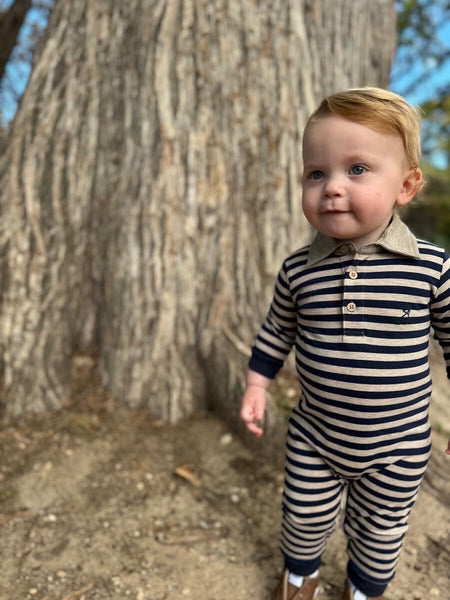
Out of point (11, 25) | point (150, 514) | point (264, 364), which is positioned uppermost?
point (11, 25)

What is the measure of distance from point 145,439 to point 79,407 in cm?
45

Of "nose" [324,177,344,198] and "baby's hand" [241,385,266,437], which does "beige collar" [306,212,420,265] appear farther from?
"baby's hand" [241,385,266,437]

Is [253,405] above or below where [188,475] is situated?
above

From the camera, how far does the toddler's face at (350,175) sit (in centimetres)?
148

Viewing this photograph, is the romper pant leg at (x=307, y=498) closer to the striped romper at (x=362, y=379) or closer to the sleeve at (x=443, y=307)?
the striped romper at (x=362, y=379)

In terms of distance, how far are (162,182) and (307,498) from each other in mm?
1777

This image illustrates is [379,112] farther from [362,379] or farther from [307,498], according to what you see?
[307,498]

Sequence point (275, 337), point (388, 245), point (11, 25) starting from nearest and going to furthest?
point (388, 245), point (275, 337), point (11, 25)

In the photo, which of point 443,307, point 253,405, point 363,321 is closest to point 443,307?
point 443,307

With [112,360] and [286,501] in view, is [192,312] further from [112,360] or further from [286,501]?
[286,501]

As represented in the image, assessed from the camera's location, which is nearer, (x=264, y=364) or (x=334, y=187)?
A: (x=334, y=187)

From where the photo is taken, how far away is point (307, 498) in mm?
1822

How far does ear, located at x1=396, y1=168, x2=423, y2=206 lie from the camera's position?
1592 millimetres

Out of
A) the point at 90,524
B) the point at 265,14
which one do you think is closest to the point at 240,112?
the point at 265,14
